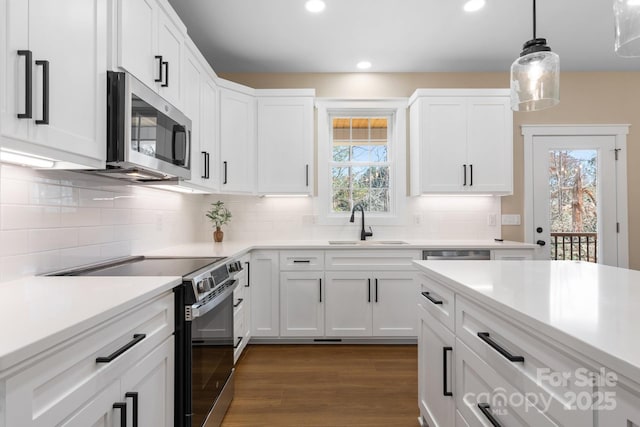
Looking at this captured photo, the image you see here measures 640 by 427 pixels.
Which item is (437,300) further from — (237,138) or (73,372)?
(237,138)

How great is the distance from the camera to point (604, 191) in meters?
3.78

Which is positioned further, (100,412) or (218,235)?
(218,235)

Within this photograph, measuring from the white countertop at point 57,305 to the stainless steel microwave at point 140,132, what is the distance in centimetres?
55

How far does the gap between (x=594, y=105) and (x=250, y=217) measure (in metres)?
4.02

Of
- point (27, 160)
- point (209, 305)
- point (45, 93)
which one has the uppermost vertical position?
point (45, 93)

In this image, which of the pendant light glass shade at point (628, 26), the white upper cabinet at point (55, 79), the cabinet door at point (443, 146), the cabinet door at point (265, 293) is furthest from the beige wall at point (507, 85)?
the pendant light glass shade at point (628, 26)

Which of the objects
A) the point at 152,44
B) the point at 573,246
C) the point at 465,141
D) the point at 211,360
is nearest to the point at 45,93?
the point at 152,44

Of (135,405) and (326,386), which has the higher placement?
(135,405)

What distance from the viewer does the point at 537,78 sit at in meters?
1.57

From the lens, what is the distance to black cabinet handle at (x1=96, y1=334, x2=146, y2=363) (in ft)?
3.18

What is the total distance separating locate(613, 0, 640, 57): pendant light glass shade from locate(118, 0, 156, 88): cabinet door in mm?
1948

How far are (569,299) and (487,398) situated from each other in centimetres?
43

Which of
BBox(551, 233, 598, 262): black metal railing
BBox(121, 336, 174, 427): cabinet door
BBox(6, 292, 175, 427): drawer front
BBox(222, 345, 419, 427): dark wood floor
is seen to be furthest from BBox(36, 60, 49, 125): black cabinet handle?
BBox(551, 233, 598, 262): black metal railing

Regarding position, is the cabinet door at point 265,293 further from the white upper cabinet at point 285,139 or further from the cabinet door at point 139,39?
the cabinet door at point 139,39
